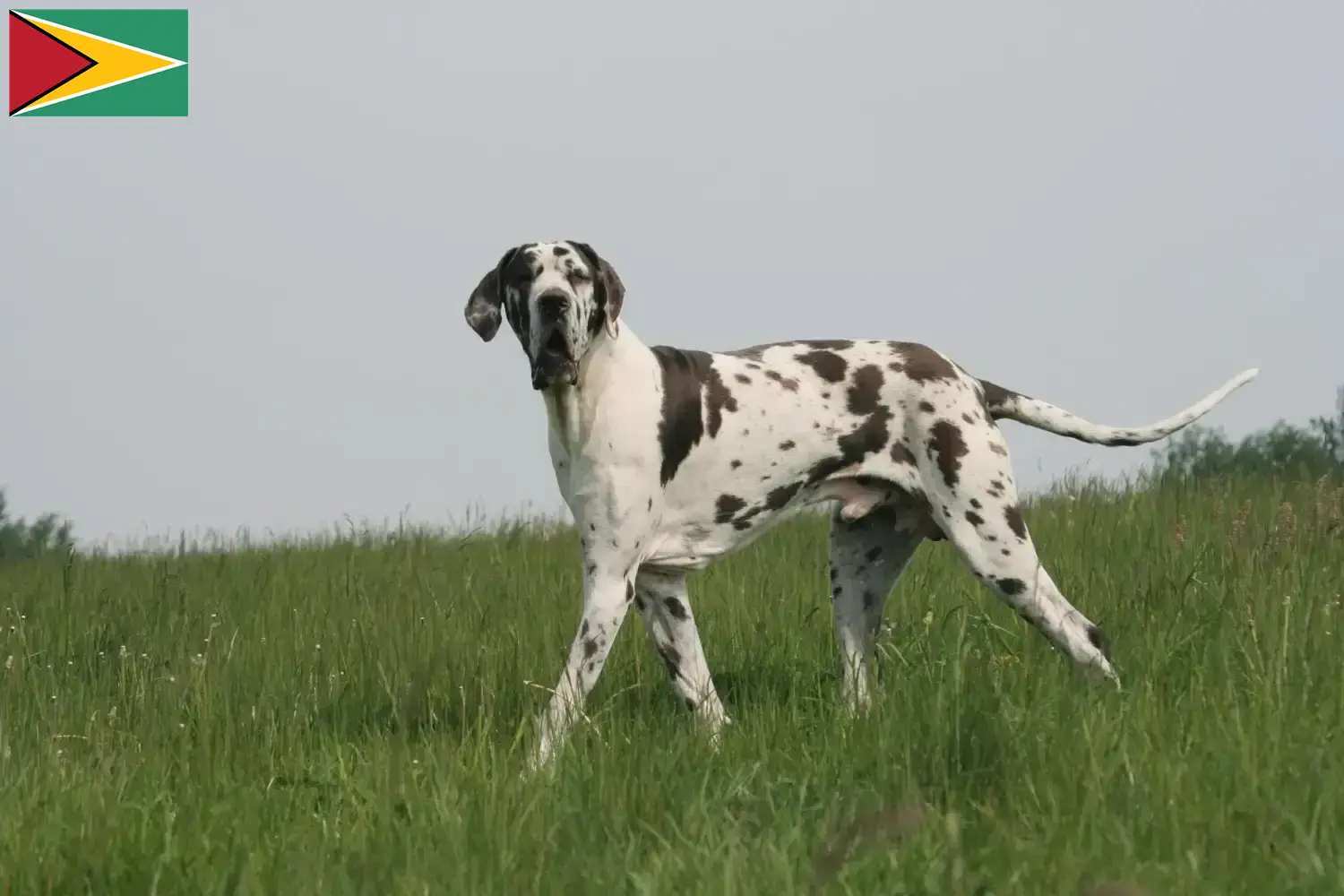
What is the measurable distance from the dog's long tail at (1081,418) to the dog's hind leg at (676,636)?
5.49 ft

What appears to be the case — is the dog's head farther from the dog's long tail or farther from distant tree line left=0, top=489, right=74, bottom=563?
distant tree line left=0, top=489, right=74, bottom=563

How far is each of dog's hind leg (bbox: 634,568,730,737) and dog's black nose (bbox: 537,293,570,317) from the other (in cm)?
122

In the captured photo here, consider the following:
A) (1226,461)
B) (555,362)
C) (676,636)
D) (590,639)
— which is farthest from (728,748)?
(1226,461)

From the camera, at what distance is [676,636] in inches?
232

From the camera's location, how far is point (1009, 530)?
237 inches

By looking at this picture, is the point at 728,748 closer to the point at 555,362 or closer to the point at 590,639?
the point at 590,639

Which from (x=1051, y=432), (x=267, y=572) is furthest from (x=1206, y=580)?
(x=267, y=572)

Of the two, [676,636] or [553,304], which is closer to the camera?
[553,304]

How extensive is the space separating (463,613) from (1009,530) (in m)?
3.23

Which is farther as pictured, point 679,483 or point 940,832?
point 679,483

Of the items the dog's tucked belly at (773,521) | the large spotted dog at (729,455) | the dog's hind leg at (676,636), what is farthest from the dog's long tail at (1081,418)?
the dog's hind leg at (676,636)

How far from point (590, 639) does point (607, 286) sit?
141 centimetres

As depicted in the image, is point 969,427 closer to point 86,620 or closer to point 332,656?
point 332,656

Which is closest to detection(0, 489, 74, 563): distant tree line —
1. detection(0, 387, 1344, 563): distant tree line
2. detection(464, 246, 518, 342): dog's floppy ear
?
detection(0, 387, 1344, 563): distant tree line
